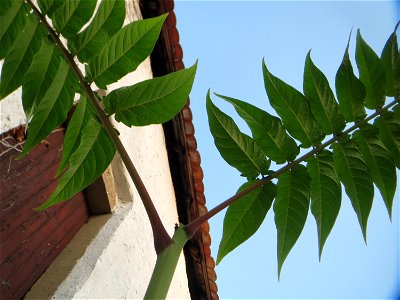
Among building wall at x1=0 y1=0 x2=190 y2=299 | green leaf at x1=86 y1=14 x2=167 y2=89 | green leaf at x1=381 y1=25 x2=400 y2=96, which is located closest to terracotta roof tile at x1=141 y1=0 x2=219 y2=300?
building wall at x1=0 y1=0 x2=190 y2=299

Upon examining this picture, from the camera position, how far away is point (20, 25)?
1129 millimetres

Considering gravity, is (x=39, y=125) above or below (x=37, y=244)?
below

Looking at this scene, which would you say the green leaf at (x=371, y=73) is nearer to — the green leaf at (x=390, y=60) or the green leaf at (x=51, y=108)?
the green leaf at (x=390, y=60)

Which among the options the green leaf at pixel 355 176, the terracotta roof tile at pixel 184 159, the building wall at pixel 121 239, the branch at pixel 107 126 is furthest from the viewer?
the terracotta roof tile at pixel 184 159

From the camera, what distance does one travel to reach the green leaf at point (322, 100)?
4.06ft

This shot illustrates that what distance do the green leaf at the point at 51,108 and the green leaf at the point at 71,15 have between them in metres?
0.08

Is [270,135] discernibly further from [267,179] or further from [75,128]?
[75,128]

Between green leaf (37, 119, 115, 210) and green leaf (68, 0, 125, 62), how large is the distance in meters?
0.19

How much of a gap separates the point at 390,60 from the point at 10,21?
1055 millimetres

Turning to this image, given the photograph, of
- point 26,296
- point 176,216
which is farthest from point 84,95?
point 176,216

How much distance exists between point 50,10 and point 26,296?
1.39m

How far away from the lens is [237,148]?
126cm

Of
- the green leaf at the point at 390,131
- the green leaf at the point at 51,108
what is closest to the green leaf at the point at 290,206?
the green leaf at the point at 390,131

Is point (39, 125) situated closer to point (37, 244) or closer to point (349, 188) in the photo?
point (349, 188)
